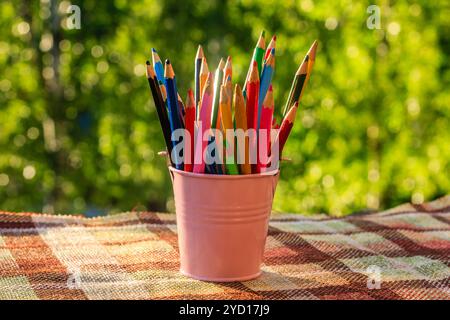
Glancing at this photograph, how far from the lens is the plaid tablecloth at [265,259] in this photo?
0.86m

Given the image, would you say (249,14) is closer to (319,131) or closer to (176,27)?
(176,27)

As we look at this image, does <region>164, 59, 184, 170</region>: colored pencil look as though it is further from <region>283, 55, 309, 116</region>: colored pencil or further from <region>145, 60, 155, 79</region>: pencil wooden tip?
<region>283, 55, 309, 116</region>: colored pencil

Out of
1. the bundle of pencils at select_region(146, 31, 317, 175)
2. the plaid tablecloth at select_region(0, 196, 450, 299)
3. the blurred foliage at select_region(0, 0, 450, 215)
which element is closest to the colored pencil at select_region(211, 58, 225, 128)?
the bundle of pencils at select_region(146, 31, 317, 175)

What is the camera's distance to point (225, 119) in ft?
2.76

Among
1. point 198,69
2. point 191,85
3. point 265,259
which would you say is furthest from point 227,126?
point 191,85

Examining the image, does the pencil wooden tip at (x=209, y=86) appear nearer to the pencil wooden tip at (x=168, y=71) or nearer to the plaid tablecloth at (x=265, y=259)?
the pencil wooden tip at (x=168, y=71)

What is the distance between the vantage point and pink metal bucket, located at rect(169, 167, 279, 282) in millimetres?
876

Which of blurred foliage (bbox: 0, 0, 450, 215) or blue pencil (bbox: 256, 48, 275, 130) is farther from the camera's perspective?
blurred foliage (bbox: 0, 0, 450, 215)

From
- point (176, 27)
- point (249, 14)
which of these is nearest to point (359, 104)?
point (249, 14)

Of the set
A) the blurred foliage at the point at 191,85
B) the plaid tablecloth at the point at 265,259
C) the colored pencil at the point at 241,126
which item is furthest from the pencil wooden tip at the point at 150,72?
the blurred foliage at the point at 191,85

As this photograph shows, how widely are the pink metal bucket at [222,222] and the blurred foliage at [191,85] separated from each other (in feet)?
3.95

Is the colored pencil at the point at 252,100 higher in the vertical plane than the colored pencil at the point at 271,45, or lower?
lower

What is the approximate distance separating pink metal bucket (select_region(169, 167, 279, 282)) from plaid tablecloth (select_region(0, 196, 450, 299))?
2 centimetres
